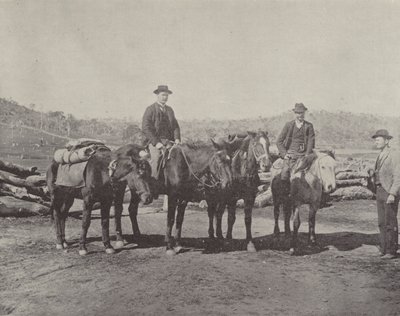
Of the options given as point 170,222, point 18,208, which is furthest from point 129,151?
point 18,208

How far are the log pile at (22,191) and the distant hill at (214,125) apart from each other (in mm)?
1824

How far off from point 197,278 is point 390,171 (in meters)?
3.55

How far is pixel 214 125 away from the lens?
25.1 m

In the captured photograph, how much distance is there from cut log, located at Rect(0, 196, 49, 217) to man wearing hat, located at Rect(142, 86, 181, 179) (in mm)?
4038

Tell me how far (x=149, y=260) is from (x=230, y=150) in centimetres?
225

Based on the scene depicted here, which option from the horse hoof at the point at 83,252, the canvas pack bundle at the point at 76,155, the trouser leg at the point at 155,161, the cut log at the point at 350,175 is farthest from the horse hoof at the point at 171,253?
the cut log at the point at 350,175

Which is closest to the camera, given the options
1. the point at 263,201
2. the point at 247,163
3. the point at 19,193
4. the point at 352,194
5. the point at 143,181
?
the point at 143,181

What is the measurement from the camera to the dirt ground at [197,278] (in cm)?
459

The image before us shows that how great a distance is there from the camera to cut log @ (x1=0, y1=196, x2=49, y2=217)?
30.7 ft

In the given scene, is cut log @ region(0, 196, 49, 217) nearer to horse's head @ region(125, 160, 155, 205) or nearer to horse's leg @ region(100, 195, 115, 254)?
horse's leg @ region(100, 195, 115, 254)

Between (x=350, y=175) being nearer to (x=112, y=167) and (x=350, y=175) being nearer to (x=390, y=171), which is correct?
(x=390, y=171)

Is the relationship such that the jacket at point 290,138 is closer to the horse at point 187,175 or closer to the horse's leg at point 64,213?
the horse at point 187,175

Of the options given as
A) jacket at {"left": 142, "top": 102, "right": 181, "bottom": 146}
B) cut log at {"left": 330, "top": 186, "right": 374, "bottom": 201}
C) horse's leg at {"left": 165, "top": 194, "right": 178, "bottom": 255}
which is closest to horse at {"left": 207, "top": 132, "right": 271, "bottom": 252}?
horse's leg at {"left": 165, "top": 194, "right": 178, "bottom": 255}

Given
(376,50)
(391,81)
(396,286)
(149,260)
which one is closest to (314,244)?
(396,286)
